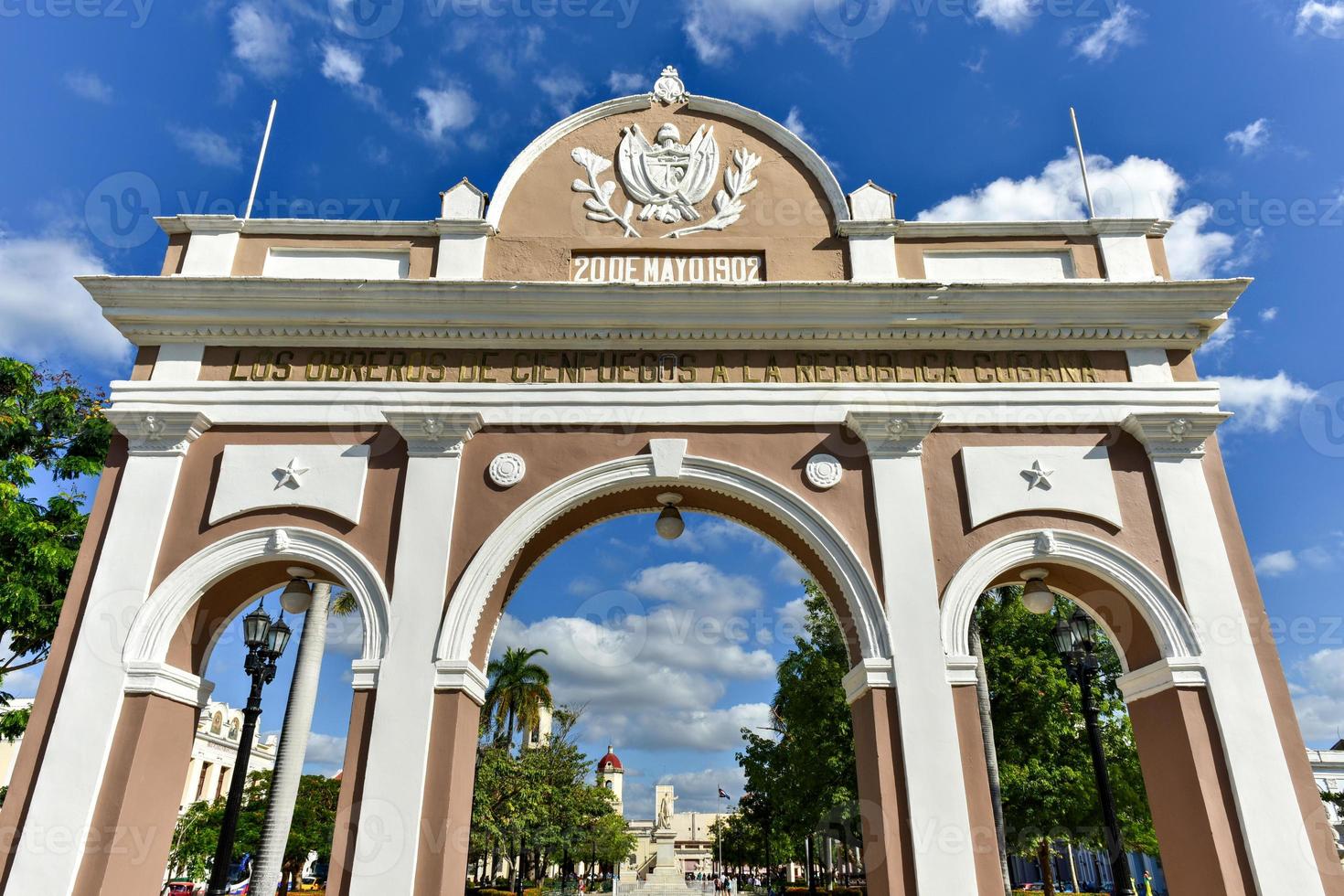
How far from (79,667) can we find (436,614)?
11.7 feet

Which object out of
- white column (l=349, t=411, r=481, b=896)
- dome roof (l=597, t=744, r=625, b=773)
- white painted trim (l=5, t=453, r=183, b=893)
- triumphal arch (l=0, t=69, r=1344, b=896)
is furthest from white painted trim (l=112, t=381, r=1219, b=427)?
dome roof (l=597, t=744, r=625, b=773)

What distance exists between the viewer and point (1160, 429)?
9312mm

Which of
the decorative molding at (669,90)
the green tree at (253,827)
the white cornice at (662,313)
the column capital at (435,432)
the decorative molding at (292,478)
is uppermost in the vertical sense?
the decorative molding at (669,90)

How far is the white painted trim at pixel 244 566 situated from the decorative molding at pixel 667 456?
322 centimetres

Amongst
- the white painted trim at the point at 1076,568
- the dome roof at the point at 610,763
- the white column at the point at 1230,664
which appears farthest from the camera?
the dome roof at the point at 610,763

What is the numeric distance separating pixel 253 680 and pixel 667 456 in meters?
5.31

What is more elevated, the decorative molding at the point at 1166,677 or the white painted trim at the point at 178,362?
the white painted trim at the point at 178,362

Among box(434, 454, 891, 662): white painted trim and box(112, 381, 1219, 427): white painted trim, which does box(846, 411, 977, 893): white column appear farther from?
box(112, 381, 1219, 427): white painted trim

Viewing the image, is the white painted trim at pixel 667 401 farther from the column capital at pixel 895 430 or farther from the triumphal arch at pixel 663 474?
the column capital at pixel 895 430

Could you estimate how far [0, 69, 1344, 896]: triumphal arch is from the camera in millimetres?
8000

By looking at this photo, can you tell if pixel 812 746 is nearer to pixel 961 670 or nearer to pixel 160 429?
pixel 961 670

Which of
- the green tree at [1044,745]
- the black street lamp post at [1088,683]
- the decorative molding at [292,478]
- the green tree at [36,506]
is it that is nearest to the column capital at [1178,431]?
the black street lamp post at [1088,683]

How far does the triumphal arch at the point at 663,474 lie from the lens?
800cm

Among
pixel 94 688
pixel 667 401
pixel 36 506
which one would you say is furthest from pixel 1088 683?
pixel 36 506
